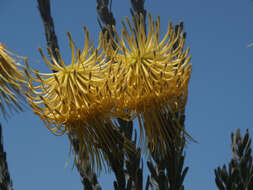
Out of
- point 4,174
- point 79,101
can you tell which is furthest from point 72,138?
point 4,174

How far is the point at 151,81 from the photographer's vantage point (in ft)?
7.11

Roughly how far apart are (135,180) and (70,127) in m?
0.48

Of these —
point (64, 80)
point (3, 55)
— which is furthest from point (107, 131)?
point (3, 55)

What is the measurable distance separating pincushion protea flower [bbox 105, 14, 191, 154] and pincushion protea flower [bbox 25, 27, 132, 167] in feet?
0.30

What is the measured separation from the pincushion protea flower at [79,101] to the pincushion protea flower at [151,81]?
9cm

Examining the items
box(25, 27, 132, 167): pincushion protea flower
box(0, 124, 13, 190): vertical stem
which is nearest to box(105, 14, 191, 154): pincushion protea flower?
box(25, 27, 132, 167): pincushion protea flower

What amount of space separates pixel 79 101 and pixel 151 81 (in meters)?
0.35

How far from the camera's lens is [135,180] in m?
2.42

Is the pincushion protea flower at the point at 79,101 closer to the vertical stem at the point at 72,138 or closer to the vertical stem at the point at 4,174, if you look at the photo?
the vertical stem at the point at 72,138

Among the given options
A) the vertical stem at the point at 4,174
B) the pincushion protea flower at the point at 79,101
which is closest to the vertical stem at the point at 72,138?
the pincushion protea flower at the point at 79,101

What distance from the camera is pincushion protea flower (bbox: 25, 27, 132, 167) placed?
2.11 meters

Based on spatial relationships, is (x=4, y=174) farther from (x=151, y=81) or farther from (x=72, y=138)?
(x=151, y=81)

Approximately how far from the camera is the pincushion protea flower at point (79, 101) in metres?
2.11

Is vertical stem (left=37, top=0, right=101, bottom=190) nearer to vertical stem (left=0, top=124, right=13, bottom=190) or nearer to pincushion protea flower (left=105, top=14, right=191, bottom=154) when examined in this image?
pincushion protea flower (left=105, top=14, right=191, bottom=154)
